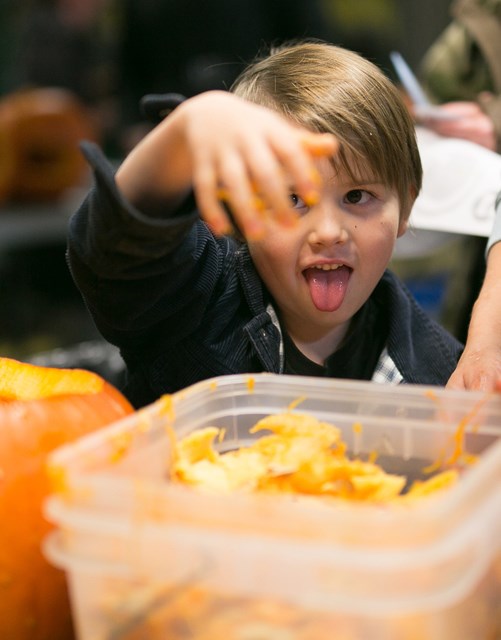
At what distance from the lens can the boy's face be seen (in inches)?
33.8

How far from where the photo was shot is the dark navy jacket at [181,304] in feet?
2.14

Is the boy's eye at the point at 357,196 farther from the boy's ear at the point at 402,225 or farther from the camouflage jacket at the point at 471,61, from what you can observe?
the camouflage jacket at the point at 471,61

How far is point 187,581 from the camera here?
1.44 feet

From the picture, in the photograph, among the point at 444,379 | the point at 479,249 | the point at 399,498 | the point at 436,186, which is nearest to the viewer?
the point at 399,498

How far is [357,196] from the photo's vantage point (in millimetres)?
901

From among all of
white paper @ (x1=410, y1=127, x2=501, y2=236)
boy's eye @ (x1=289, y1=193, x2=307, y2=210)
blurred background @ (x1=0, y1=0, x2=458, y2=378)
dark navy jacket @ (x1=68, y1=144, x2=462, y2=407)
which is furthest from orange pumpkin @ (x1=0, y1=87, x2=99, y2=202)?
boy's eye @ (x1=289, y1=193, x2=307, y2=210)

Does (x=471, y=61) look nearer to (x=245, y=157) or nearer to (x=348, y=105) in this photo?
(x=348, y=105)

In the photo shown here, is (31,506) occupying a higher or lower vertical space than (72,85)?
lower

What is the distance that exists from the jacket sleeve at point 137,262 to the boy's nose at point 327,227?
11cm

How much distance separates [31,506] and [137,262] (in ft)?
0.73

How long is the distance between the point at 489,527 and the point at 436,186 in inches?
32.3

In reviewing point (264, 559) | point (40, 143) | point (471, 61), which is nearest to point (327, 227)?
point (264, 559)

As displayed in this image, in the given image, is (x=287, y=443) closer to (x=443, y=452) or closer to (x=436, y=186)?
(x=443, y=452)

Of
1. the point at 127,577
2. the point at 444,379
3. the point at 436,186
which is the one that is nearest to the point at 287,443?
the point at 127,577
